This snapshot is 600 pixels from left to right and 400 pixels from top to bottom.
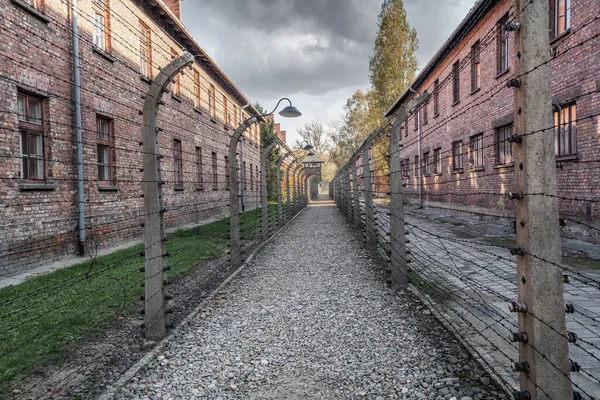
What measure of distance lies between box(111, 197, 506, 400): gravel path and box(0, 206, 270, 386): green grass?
928 millimetres

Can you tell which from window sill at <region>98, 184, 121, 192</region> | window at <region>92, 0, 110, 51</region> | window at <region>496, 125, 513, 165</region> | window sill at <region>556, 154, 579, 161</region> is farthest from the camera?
window at <region>496, 125, 513, 165</region>

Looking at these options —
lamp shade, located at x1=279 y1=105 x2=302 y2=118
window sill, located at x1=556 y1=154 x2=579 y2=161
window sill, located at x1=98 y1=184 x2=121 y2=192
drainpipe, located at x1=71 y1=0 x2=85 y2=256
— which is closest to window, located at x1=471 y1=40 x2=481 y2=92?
window sill, located at x1=556 y1=154 x2=579 y2=161

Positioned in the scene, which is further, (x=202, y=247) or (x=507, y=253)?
(x=202, y=247)

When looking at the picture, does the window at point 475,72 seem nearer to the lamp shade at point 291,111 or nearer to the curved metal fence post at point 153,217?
the lamp shade at point 291,111

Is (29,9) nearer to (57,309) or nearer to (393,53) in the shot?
(57,309)

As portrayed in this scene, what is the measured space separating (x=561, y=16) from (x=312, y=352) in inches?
381

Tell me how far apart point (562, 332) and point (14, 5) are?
916cm

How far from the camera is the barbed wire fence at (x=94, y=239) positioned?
348 centimetres

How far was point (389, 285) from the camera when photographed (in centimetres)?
566

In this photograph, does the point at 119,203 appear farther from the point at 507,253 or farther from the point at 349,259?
the point at 507,253

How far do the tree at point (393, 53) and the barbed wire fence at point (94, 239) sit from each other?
17434 millimetres

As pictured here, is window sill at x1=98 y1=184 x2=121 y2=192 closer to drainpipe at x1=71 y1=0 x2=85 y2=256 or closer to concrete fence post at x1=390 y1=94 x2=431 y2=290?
drainpipe at x1=71 y1=0 x2=85 y2=256

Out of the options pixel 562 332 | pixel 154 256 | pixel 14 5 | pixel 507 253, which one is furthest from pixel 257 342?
pixel 14 5

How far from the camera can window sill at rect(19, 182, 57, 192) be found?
23.7 ft
